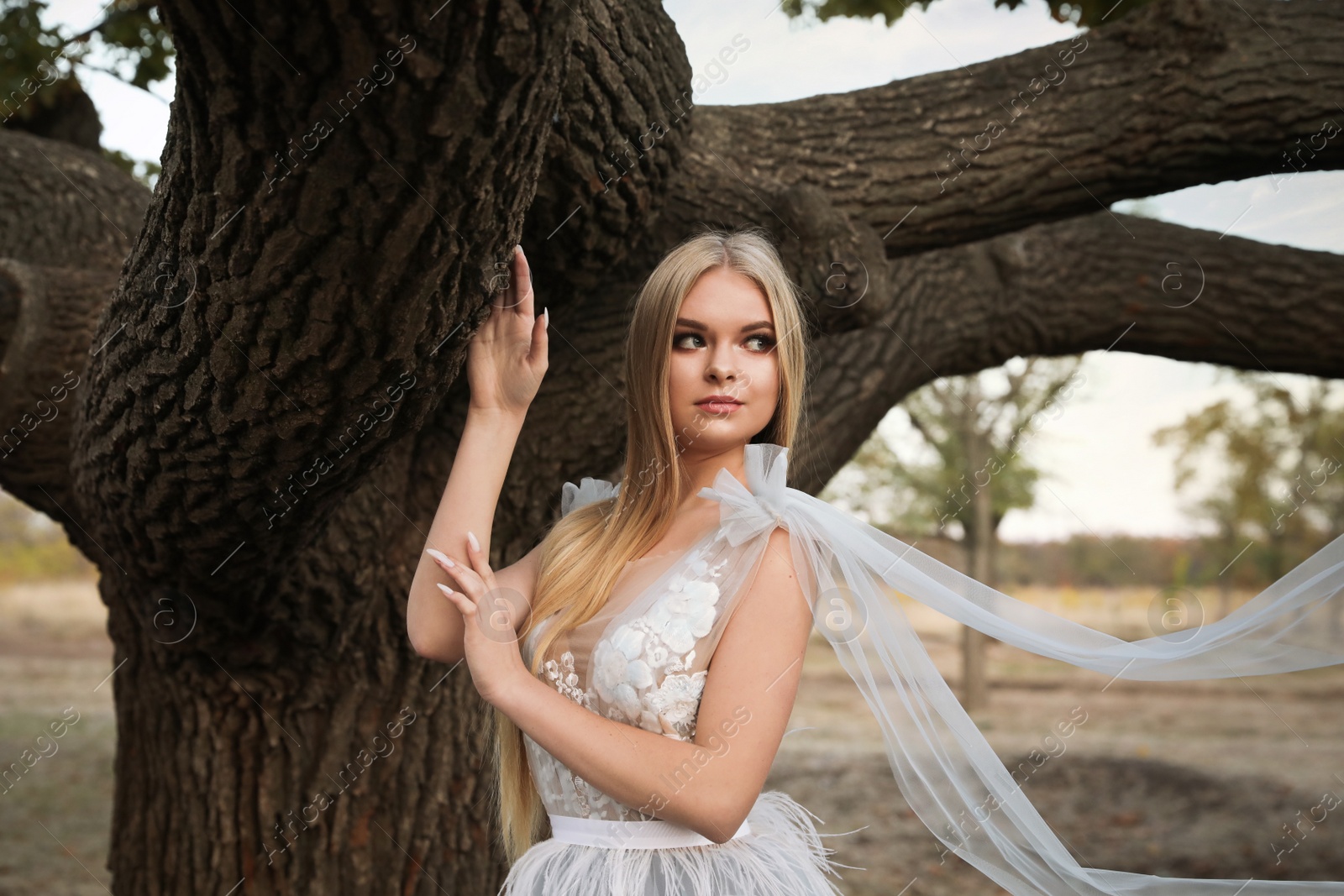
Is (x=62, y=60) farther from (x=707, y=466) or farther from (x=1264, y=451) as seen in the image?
(x=1264, y=451)

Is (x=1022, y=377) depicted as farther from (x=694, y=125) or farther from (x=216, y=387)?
(x=216, y=387)

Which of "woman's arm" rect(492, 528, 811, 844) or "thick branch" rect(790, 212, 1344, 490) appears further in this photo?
"thick branch" rect(790, 212, 1344, 490)

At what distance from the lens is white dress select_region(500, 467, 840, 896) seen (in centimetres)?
193

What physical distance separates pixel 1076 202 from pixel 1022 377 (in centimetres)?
837

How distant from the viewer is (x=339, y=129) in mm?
1535

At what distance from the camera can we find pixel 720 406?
6.91 ft

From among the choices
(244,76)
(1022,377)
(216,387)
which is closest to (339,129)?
(244,76)

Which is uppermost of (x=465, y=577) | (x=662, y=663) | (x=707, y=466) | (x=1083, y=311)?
(x=1083, y=311)

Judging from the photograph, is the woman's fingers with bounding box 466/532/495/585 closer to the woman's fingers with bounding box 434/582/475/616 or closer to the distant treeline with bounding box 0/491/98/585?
the woman's fingers with bounding box 434/582/475/616

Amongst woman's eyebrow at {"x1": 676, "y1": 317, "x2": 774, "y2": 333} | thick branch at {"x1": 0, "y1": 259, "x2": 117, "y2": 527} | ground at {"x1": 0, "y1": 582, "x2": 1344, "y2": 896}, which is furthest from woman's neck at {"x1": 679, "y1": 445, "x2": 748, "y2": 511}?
ground at {"x1": 0, "y1": 582, "x2": 1344, "y2": 896}

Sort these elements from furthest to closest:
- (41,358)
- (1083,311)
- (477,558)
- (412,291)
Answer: (1083,311) < (41,358) < (477,558) < (412,291)

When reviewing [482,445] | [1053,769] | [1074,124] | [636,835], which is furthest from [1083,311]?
[1053,769]

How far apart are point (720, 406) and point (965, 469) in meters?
9.66

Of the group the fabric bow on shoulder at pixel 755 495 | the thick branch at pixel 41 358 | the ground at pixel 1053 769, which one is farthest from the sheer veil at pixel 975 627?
the ground at pixel 1053 769
